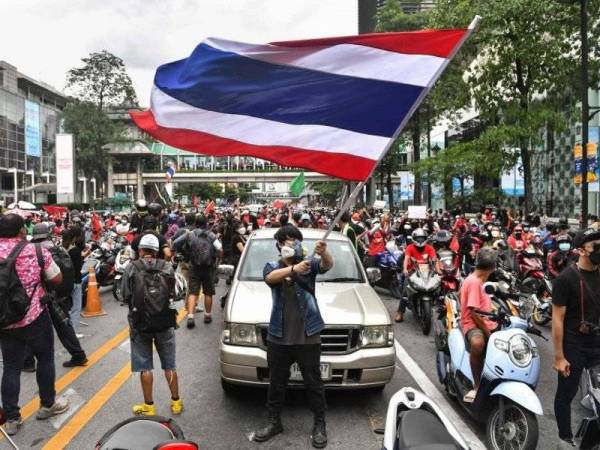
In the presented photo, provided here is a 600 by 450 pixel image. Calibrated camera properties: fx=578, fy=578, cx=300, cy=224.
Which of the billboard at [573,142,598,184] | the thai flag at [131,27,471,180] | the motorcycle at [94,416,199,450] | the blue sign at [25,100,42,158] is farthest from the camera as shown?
the blue sign at [25,100,42,158]

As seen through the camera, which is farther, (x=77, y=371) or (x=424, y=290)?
(x=424, y=290)

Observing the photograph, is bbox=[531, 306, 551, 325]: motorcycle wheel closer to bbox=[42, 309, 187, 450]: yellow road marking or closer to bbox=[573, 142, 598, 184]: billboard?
bbox=[42, 309, 187, 450]: yellow road marking

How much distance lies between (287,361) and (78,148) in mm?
60001

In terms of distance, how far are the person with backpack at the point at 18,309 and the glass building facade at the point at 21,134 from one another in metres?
64.8

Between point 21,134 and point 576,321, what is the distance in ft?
264

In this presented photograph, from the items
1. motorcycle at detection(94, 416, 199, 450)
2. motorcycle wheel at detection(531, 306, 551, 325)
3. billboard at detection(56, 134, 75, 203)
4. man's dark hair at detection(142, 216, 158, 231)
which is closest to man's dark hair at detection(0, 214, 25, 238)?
motorcycle at detection(94, 416, 199, 450)

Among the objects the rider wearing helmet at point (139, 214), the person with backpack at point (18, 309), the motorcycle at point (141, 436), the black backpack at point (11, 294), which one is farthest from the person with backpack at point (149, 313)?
the rider wearing helmet at point (139, 214)

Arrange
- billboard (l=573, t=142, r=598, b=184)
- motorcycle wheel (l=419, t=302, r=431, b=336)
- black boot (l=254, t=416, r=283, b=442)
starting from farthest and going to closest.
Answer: billboard (l=573, t=142, r=598, b=184) → motorcycle wheel (l=419, t=302, r=431, b=336) → black boot (l=254, t=416, r=283, b=442)

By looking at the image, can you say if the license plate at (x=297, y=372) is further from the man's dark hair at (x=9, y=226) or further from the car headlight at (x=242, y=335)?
the man's dark hair at (x=9, y=226)

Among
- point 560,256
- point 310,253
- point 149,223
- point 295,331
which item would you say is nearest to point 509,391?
point 295,331

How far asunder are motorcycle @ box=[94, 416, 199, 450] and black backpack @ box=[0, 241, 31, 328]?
8.22 ft

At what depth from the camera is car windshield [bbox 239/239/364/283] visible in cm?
652

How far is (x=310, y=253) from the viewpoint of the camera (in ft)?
22.8

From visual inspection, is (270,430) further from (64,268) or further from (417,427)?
(64,268)
